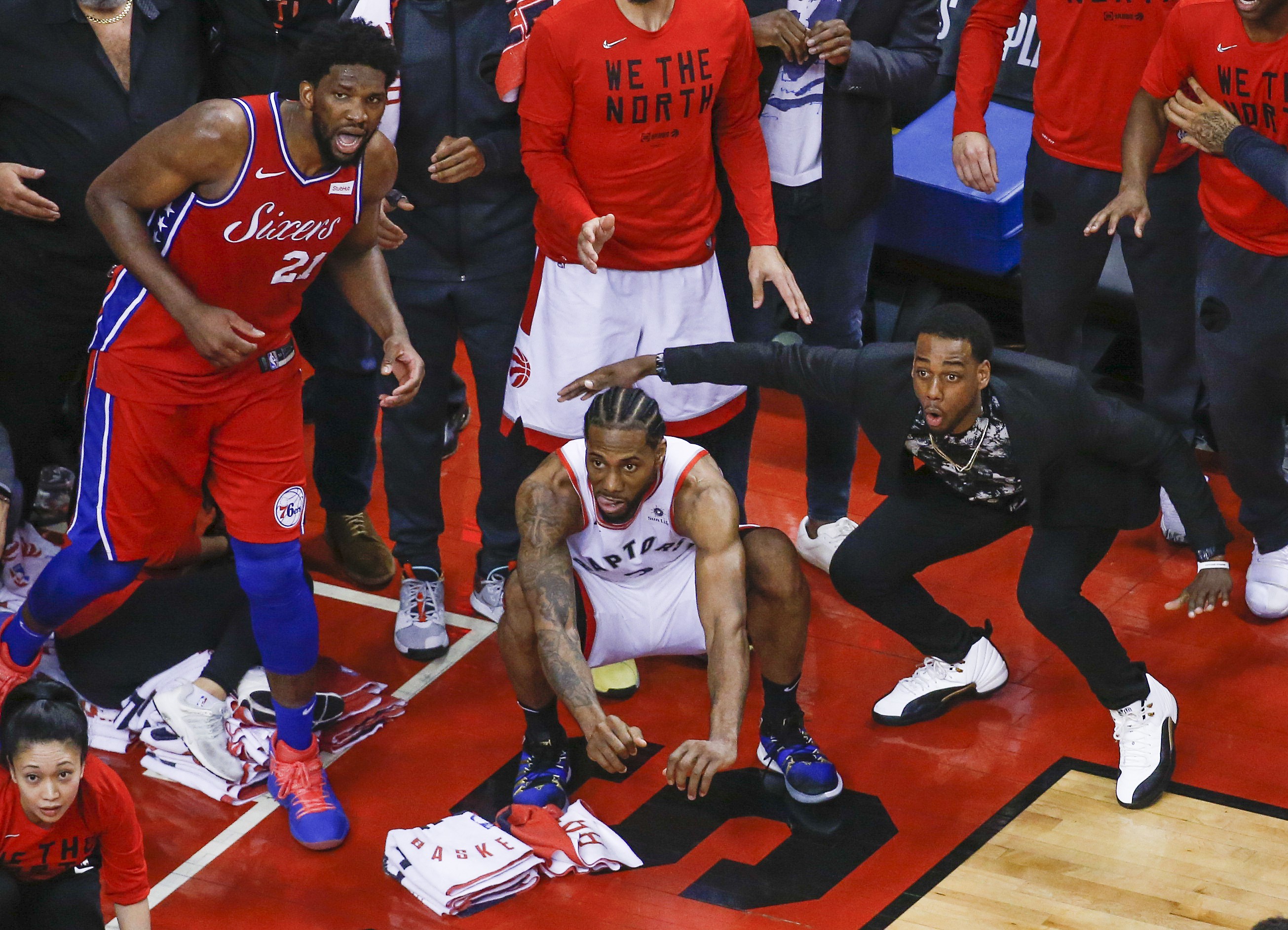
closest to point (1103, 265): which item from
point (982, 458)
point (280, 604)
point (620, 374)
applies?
point (982, 458)

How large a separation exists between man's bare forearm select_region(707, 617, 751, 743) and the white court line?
51.5 inches

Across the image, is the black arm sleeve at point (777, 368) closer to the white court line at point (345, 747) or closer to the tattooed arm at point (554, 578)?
the tattooed arm at point (554, 578)

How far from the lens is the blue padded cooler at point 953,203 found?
6.74 metres

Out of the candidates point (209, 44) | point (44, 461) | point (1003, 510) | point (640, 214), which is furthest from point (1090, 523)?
point (44, 461)

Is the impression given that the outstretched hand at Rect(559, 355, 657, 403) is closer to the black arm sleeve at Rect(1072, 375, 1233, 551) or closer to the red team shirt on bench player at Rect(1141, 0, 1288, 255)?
the black arm sleeve at Rect(1072, 375, 1233, 551)

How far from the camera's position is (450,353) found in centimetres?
539

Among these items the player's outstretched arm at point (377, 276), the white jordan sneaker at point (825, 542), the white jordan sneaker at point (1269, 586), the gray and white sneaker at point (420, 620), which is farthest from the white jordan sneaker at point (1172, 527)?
the player's outstretched arm at point (377, 276)

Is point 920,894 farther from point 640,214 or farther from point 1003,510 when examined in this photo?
point 640,214

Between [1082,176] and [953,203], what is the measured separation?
1.32 meters

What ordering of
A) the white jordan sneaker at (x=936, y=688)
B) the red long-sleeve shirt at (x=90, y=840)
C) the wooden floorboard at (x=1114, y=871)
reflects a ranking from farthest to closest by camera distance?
the white jordan sneaker at (x=936, y=688) → the wooden floorboard at (x=1114, y=871) → the red long-sleeve shirt at (x=90, y=840)

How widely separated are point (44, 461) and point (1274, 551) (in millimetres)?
4070

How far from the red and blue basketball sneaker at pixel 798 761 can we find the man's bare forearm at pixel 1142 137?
6.24 ft

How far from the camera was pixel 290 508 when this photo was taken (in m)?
4.53

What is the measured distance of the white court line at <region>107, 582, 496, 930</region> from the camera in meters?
4.51
